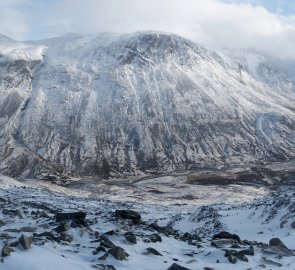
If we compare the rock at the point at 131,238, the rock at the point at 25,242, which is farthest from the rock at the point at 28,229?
the rock at the point at 131,238

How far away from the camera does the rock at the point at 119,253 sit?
54.7 ft

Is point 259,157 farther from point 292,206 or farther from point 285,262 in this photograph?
point 285,262

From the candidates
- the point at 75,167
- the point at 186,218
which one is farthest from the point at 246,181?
the point at 186,218

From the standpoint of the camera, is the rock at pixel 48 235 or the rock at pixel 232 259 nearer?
the rock at pixel 232 259

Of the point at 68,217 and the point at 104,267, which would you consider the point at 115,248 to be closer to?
the point at 104,267

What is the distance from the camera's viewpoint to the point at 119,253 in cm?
1681

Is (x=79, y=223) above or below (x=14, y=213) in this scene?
above

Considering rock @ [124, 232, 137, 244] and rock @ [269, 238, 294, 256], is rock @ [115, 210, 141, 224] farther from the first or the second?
rock @ [269, 238, 294, 256]

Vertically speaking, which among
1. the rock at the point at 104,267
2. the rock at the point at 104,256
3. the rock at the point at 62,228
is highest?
the rock at the point at 104,267

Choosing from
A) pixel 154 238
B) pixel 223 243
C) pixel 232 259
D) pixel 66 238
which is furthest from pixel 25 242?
pixel 223 243

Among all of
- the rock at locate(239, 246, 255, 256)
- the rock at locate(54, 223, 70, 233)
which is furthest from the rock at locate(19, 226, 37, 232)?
the rock at locate(239, 246, 255, 256)

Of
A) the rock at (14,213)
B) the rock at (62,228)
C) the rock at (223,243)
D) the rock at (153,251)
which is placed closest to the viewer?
the rock at (153,251)

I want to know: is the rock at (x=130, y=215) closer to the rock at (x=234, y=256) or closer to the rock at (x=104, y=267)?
the rock at (x=234, y=256)

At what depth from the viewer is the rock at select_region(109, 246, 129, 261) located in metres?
16.7
